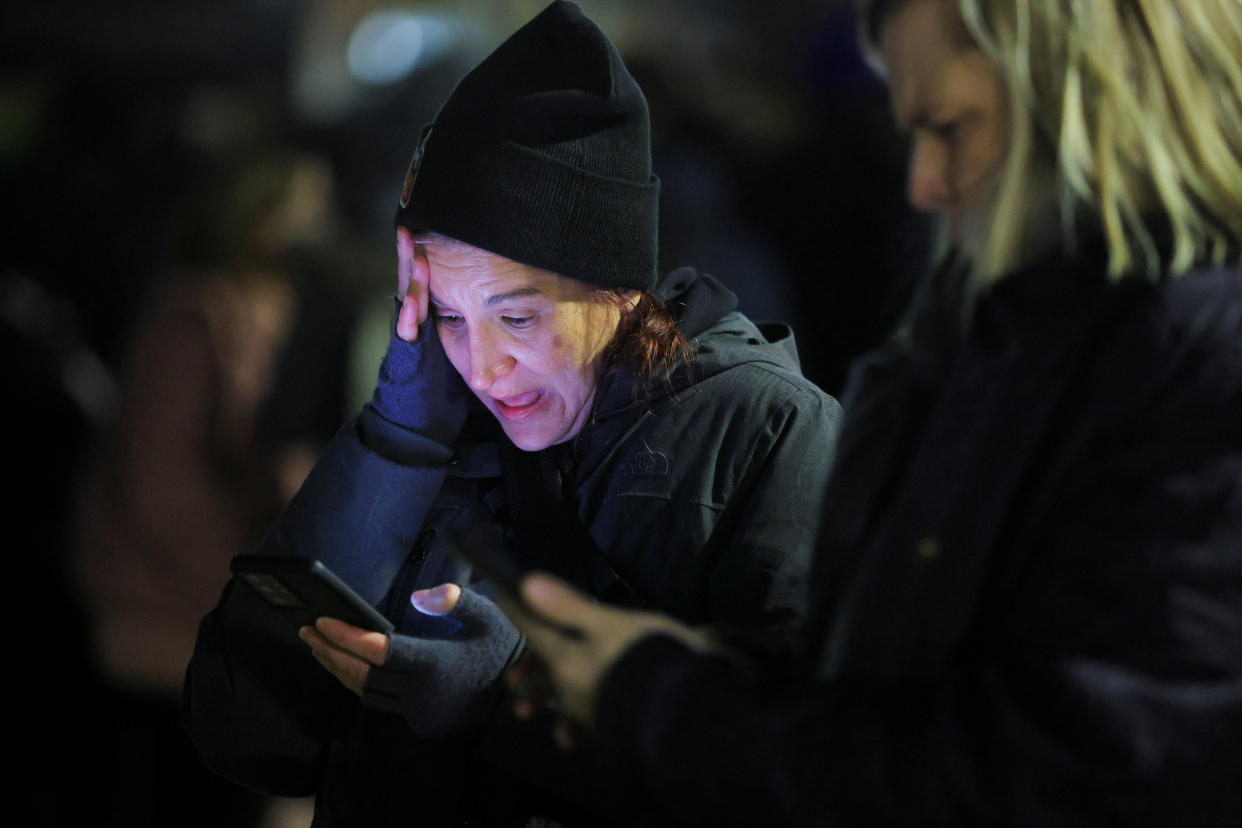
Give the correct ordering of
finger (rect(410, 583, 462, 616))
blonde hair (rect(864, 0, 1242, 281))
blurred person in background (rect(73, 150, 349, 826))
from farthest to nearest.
→ blurred person in background (rect(73, 150, 349, 826)) → finger (rect(410, 583, 462, 616)) → blonde hair (rect(864, 0, 1242, 281))

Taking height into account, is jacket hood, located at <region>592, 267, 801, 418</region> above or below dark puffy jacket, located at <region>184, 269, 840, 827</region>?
above

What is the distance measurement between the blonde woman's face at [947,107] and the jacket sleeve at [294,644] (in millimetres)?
926

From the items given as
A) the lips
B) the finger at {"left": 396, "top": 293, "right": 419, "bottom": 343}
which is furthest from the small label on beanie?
the lips

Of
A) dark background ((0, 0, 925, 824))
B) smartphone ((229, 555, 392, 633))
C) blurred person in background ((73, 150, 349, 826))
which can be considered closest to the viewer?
smartphone ((229, 555, 392, 633))

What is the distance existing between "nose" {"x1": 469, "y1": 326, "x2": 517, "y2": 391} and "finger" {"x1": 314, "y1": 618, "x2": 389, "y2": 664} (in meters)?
0.41

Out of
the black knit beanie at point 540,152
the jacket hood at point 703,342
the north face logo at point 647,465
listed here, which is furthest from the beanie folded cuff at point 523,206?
the north face logo at point 647,465

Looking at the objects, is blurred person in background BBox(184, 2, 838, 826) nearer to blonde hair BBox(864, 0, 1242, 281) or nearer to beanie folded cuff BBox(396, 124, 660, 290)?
beanie folded cuff BBox(396, 124, 660, 290)

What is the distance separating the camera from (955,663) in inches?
37.9

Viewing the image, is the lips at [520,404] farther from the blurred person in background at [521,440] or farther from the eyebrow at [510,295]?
the eyebrow at [510,295]

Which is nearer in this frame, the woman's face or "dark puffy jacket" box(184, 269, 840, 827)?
"dark puffy jacket" box(184, 269, 840, 827)

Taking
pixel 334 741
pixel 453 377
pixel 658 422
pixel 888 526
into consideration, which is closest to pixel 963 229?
pixel 888 526

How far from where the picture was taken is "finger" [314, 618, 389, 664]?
1.43m

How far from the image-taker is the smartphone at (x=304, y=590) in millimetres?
1371

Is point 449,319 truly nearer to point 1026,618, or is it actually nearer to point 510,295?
point 510,295
